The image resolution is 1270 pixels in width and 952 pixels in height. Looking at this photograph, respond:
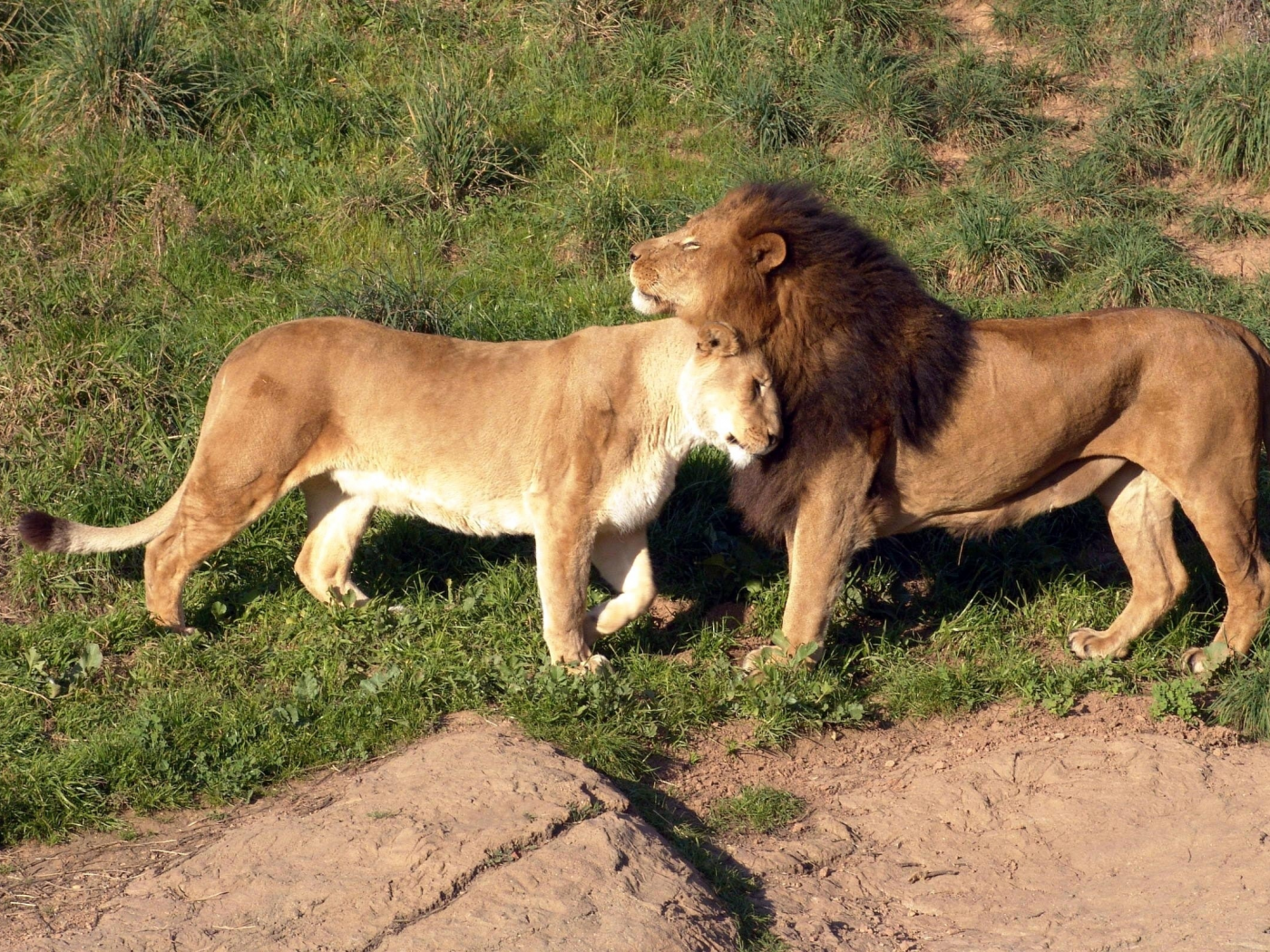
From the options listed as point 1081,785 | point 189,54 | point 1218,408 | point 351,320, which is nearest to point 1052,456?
point 1218,408

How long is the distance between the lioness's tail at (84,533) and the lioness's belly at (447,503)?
610mm

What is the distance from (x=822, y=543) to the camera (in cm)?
487

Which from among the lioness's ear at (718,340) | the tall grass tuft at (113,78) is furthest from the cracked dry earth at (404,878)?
the tall grass tuft at (113,78)

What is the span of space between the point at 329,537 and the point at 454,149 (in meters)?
2.90

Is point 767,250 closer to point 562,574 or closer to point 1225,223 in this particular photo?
point 562,574

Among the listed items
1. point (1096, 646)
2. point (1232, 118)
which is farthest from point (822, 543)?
point (1232, 118)

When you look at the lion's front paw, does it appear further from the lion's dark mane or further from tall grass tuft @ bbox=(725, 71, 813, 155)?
tall grass tuft @ bbox=(725, 71, 813, 155)

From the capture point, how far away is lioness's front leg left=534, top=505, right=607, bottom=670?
4.76 m

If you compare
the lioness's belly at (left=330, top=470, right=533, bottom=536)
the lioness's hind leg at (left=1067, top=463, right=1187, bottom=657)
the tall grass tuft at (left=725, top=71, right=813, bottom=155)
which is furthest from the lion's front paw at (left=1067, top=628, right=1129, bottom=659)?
the tall grass tuft at (left=725, top=71, right=813, bottom=155)

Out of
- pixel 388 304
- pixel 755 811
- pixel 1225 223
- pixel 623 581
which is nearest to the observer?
pixel 755 811

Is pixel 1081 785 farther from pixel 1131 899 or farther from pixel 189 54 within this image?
pixel 189 54

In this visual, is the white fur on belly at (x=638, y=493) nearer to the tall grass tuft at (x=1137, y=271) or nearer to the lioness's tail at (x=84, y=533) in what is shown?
the lioness's tail at (x=84, y=533)

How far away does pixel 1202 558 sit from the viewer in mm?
5918

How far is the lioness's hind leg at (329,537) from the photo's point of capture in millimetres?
5227
